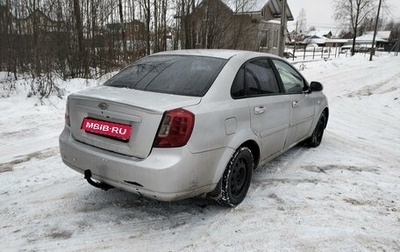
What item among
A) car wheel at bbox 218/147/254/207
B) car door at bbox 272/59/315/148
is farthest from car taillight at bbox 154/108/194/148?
car door at bbox 272/59/315/148

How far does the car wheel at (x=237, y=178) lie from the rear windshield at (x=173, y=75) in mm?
769

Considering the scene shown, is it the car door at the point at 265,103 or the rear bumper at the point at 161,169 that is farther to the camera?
the car door at the point at 265,103

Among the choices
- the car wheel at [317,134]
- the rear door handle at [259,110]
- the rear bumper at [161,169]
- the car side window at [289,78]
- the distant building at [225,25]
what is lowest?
the car wheel at [317,134]

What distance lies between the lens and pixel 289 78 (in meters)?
4.58

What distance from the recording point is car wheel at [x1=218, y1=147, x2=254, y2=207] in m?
3.24

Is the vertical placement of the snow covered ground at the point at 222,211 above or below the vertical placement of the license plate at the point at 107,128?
below

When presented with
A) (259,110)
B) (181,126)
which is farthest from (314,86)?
(181,126)

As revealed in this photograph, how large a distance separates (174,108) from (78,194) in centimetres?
173

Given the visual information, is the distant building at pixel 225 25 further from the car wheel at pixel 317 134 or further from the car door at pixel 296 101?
the car door at pixel 296 101

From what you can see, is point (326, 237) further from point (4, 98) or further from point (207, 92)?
point (4, 98)

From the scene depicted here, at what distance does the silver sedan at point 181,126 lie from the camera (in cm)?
272

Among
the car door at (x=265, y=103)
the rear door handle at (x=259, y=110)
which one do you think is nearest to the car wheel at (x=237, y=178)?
the car door at (x=265, y=103)

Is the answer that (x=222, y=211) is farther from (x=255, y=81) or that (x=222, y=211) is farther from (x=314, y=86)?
(x=314, y=86)

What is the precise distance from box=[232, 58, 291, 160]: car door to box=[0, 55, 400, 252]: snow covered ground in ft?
1.88
